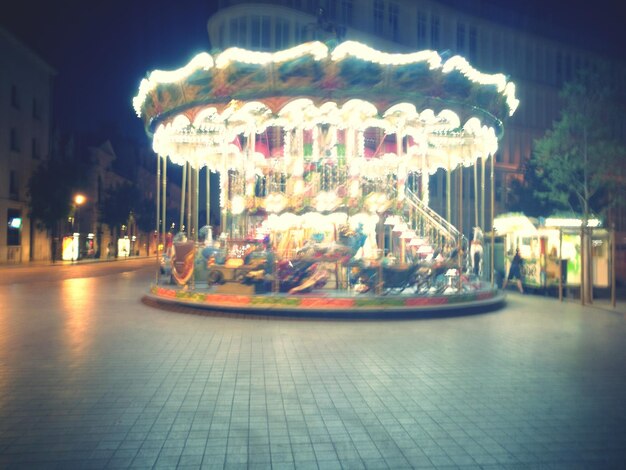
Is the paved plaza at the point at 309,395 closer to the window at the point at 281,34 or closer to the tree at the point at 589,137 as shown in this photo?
the tree at the point at 589,137

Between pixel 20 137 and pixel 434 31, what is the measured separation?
32924mm

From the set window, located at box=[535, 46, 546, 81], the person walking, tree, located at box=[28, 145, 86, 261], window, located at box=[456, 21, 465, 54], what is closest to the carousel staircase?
the person walking

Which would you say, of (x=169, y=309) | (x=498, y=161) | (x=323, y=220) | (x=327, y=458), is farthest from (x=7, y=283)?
(x=498, y=161)

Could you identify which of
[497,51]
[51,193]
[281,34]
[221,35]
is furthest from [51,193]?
[497,51]

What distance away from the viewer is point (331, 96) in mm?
12180

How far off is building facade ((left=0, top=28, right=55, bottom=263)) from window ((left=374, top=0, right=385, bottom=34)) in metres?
25.7

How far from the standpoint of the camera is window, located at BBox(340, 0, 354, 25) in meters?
39.2

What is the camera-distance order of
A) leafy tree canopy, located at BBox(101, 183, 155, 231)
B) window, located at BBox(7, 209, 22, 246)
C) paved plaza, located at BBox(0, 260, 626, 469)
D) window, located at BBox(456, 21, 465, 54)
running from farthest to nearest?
leafy tree canopy, located at BBox(101, 183, 155, 231) < window, located at BBox(456, 21, 465, 54) < window, located at BBox(7, 209, 22, 246) < paved plaza, located at BBox(0, 260, 626, 469)

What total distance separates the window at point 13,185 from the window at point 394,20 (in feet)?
98.1

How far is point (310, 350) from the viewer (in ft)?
26.3

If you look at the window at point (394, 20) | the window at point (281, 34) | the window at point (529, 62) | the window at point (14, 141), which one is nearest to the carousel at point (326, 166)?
the window at point (281, 34)

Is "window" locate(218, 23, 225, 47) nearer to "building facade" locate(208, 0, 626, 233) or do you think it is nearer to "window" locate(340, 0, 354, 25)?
"building facade" locate(208, 0, 626, 233)

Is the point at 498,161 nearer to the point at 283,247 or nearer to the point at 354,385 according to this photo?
the point at 283,247

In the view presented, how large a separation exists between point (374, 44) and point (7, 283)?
101 ft
